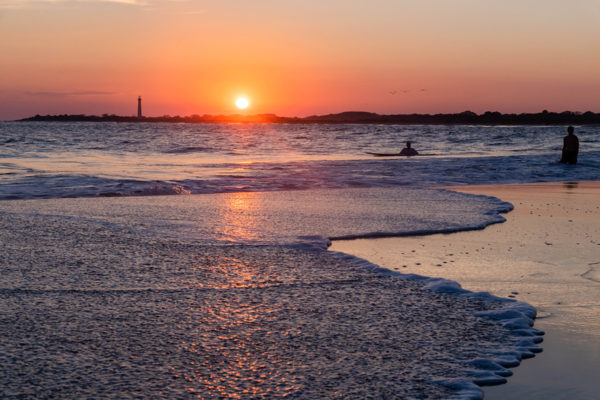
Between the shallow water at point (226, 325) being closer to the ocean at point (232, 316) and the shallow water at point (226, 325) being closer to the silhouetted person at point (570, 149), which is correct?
the ocean at point (232, 316)

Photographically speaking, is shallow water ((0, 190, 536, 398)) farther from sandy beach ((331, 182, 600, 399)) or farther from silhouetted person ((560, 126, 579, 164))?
silhouetted person ((560, 126, 579, 164))

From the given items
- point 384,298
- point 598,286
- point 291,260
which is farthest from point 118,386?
point 598,286

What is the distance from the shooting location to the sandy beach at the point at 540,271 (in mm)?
2891

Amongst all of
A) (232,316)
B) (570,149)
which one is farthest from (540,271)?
(570,149)

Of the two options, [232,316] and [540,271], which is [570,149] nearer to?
Answer: [540,271]

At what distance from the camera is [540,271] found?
197 inches

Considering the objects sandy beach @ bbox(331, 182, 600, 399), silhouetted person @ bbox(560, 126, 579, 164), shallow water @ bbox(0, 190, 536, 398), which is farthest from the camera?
silhouetted person @ bbox(560, 126, 579, 164)

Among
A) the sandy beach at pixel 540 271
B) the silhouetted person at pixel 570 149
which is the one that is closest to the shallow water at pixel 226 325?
the sandy beach at pixel 540 271

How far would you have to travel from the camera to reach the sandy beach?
2.89 metres

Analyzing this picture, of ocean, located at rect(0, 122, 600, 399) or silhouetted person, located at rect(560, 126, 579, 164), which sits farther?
silhouetted person, located at rect(560, 126, 579, 164)

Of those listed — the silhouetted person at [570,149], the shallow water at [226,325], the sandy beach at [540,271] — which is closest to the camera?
the shallow water at [226,325]

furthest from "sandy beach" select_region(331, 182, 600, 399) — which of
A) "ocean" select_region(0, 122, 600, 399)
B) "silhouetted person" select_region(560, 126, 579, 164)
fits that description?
"silhouetted person" select_region(560, 126, 579, 164)

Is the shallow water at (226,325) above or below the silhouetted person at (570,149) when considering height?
below

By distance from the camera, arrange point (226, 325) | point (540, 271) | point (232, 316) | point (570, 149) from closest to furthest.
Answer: point (226, 325)
point (232, 316)
point (540, 271)
point (570, 149)
